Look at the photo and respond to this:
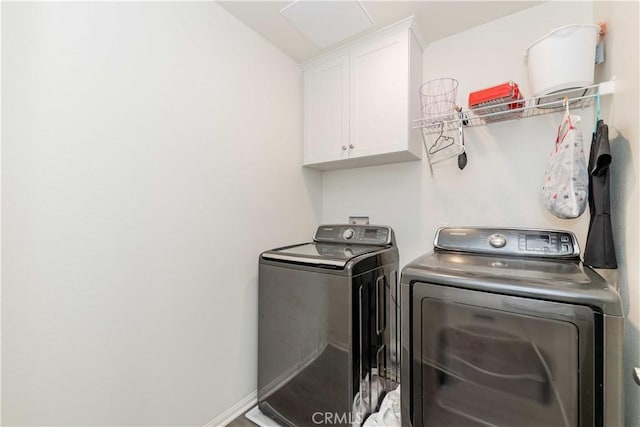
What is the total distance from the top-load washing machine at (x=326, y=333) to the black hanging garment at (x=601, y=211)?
919 millimetres

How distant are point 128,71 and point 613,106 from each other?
2.15 meters

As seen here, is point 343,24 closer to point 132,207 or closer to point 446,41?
point 446,41

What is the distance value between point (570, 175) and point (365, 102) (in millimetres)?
1205

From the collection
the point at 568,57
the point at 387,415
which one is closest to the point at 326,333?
the point at 387,415

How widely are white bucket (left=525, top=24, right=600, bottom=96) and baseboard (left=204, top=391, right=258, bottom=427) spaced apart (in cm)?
241

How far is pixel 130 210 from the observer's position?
1.21 meters

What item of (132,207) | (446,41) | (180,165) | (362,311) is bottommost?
(362,311)

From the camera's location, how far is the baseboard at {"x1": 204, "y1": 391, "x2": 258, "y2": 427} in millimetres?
1545

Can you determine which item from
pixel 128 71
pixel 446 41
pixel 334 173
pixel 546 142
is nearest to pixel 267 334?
pixel 334 173

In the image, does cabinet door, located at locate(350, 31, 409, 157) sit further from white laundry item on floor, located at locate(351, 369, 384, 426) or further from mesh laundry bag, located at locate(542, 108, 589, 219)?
white laundry item on floor, located at locate(351, 369, 384, 426)

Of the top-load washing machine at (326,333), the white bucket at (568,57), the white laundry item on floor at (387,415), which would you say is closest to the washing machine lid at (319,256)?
the top-load washing machine at (326,333)

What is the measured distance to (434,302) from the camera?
105 cm

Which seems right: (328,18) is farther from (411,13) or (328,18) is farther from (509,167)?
(509,167)

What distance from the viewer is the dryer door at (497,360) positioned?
84 cm
